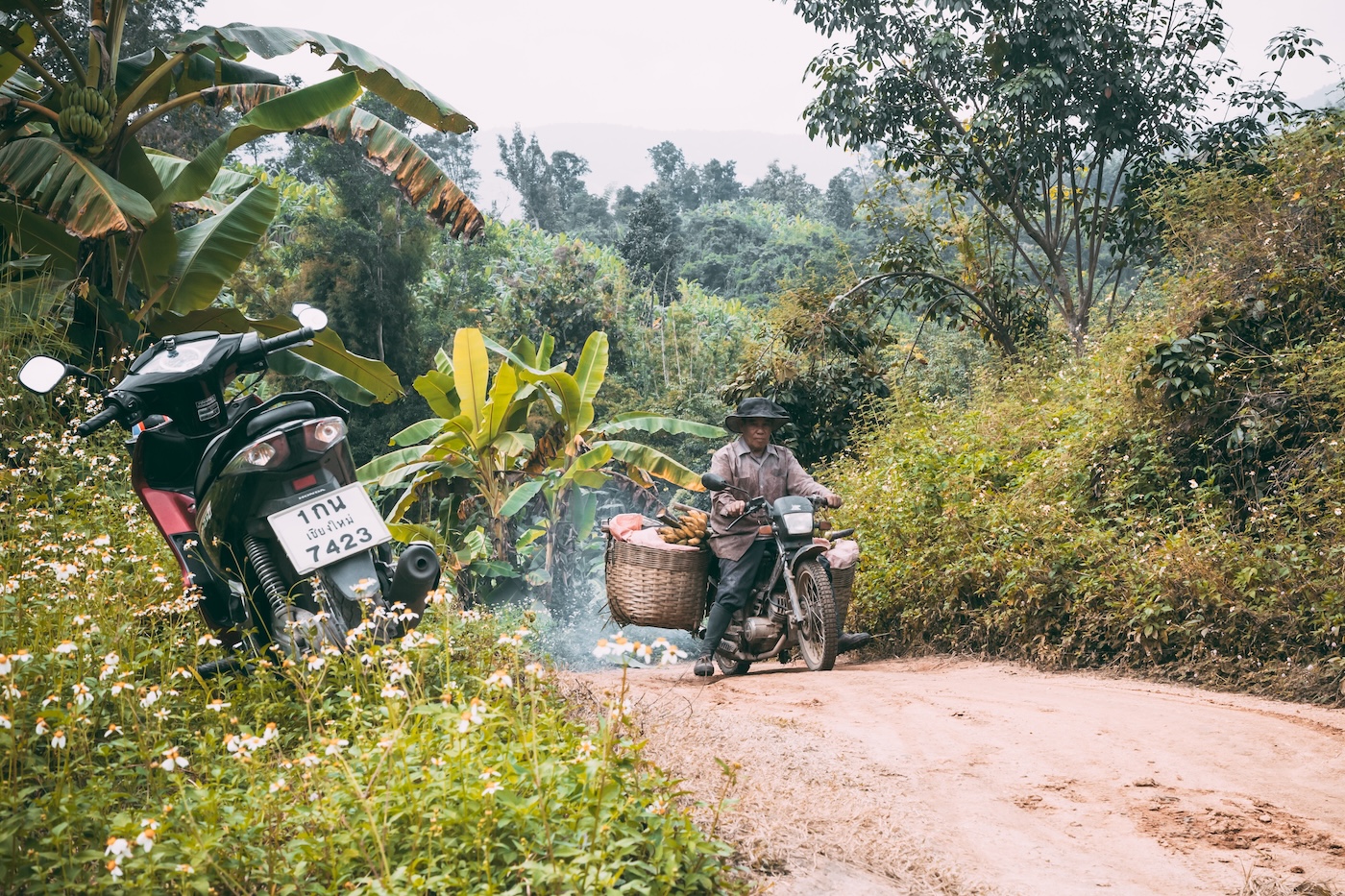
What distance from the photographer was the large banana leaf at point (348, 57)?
914 cm

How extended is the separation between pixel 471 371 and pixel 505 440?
914 millimetres

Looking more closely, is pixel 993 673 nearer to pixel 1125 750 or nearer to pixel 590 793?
pixel 1125 750

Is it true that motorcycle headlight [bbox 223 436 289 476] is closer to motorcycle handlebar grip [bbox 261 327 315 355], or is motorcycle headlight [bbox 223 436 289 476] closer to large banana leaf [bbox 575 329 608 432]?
motorcycle handlebar grip [bbox 261 327 315 355]

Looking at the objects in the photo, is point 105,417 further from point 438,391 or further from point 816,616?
point 438,391

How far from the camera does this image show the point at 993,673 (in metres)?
7.29

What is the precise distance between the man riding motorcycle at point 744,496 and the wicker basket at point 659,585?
0.18m

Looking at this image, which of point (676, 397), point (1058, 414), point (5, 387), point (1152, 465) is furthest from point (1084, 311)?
point (5, 387)

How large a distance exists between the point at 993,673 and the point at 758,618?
1.65 metres

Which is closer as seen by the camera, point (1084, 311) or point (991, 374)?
point (991, 374)

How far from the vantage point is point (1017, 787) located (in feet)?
13.3

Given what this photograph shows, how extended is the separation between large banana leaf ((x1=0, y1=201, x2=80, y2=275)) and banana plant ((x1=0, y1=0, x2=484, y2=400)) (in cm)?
1

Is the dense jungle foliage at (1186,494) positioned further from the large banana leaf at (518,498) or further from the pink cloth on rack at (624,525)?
the large banana leaf at (518,498)

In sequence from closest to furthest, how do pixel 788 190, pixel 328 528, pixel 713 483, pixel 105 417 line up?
pixel 328 528
pixel 105 417
pixel 713 483
pixel 788 190

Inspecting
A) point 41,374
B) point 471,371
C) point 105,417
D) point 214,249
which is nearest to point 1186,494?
point 471,371
